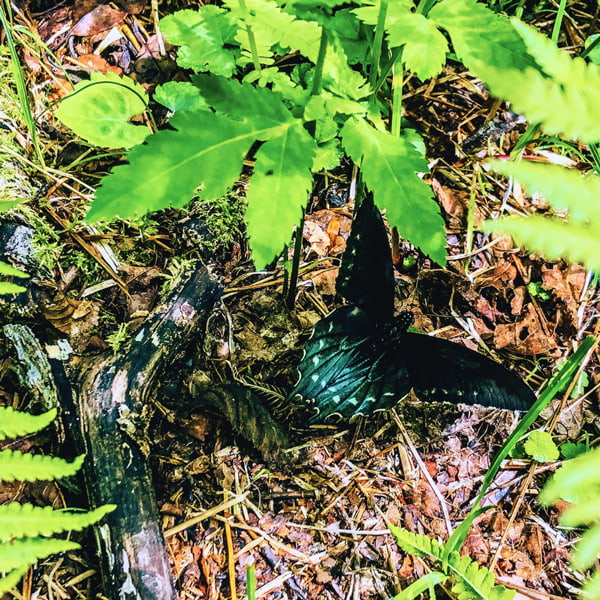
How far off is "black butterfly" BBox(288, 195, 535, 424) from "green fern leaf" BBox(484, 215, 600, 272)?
0.86m

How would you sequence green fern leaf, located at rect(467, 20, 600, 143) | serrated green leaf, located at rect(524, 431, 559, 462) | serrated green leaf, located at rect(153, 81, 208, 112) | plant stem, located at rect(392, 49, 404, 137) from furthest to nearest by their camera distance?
serrated green leaf, located at rect(153, 81, 208, 112) → serrated green leaf, located at rect(524, 431, 559, 462) → plant stem, located at rect(392, 49, 404, 137) → green fern leaf, located at rect(467, 20, 600, 143)

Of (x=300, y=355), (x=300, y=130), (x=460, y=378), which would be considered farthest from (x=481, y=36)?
(x=300, y=355)

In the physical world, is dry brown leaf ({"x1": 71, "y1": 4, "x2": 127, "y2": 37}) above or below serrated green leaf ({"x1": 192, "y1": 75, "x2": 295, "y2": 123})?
above

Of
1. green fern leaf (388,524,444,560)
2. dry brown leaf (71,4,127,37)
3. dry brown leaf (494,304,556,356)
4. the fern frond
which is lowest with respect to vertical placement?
the fern frond

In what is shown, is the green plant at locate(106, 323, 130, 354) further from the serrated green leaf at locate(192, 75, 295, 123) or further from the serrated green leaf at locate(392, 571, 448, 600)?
the serrated green leaf at locate(392, 571, 448, 600)

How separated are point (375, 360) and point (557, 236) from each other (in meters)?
0.93

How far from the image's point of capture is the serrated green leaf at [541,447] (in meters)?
1.69

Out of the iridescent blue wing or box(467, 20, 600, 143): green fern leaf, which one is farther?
the iridescent blue wing

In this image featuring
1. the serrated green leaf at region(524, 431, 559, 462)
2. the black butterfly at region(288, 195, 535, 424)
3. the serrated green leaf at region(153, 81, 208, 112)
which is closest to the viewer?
the black butterfly at region(288, 195, 535, 424)

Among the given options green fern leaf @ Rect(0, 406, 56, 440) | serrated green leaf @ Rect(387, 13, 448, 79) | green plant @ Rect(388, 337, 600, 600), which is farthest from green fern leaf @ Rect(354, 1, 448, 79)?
green fern leaf @ Rect(0, 406, 56, 440)

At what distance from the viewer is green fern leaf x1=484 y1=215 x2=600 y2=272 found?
0.54 meters

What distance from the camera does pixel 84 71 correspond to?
7.10ft

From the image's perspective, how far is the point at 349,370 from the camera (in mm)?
1431

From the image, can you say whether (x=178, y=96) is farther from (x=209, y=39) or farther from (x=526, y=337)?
(x=526, y=337)
